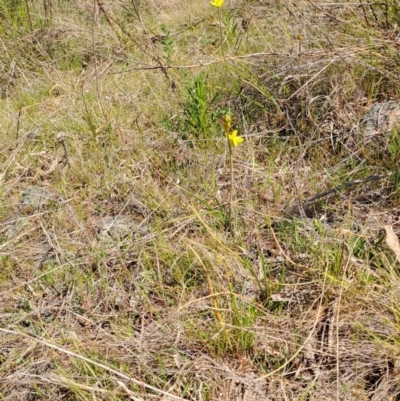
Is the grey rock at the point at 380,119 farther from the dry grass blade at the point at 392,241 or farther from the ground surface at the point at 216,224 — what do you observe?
the dry grass blade at the point at 392,241

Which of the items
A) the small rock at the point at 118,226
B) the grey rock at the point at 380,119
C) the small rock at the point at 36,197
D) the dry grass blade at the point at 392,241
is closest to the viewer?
the dry grass blade at the point at 392,241

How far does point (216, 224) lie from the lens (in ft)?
6.70

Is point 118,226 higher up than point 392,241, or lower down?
lower down

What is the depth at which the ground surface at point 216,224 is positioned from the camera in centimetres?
158

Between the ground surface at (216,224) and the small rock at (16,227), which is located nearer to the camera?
the ground surface at (216,224)

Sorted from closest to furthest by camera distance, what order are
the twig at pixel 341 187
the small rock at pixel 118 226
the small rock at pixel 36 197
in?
the twig at pixel 341 187 → the small rock at pixel 118 226 → the small rock at pixel 36 197

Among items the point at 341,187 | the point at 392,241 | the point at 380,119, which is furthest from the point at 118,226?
the point at 380,119

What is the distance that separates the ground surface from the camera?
1.58m

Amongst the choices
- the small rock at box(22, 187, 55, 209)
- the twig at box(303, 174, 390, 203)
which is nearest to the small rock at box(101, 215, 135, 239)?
the small rock at box(22, 187, 55, 209)

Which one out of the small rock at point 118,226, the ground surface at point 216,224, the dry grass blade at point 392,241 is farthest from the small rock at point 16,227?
the dry grass blade at point 392,241

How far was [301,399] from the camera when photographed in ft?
4.73

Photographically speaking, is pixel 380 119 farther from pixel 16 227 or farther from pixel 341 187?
pixel 16 227

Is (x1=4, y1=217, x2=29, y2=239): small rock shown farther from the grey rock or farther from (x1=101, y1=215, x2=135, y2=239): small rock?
the grey rock

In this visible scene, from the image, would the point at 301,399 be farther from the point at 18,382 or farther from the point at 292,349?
the point at 18,382
